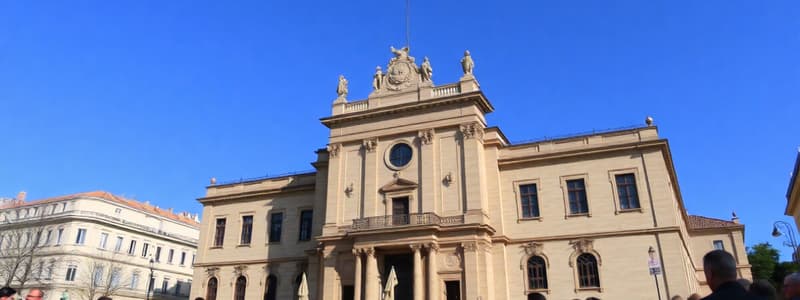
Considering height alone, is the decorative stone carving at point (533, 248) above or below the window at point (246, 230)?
below

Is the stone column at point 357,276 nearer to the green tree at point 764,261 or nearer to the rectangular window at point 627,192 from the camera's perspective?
the rectangular window at point 627,192

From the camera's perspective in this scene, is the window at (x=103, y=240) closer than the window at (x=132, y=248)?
Yes

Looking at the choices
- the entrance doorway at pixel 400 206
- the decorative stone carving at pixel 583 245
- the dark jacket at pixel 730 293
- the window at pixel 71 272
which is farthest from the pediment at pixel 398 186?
the window at pixel 71 272

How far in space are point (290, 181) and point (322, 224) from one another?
4933mm

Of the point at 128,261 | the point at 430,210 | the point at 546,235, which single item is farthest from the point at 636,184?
the point at 128,261

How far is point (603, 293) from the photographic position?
2647 centimetres

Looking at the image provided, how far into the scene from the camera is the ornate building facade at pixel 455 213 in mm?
27094

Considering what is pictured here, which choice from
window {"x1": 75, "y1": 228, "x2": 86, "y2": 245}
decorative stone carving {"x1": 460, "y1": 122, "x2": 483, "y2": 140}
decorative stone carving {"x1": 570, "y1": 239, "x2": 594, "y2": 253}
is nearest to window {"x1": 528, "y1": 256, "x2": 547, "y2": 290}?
decorative stone carving {"x1": 570, "y1": 239, "x2": 594, "y2": 253}

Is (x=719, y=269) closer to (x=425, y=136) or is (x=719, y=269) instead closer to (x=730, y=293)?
(x=730, y=293)

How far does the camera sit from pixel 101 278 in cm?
4881

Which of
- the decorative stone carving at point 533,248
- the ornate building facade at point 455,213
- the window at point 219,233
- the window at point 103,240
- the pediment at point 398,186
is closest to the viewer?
the ornate building facade at point 455,213

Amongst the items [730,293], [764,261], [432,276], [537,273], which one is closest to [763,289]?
[730,293]

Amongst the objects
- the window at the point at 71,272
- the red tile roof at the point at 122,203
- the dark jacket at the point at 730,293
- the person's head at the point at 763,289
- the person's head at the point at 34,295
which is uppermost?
the red tile roof at the point at 122,203

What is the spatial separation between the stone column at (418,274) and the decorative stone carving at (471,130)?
677 centimetres
